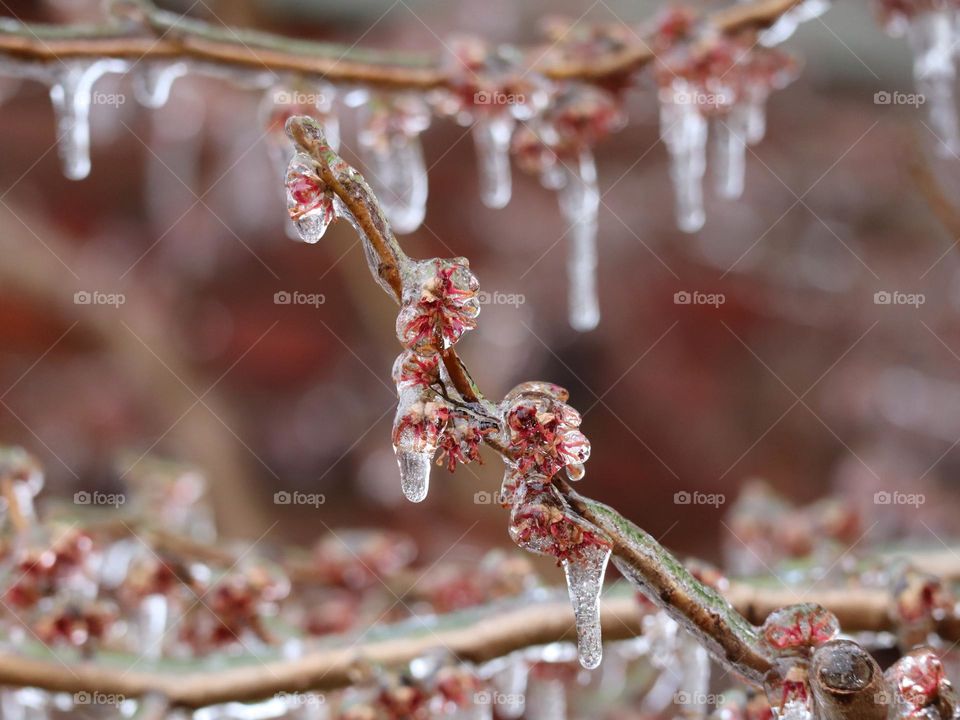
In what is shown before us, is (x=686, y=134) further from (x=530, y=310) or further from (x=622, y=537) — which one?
(x=530, y=310)

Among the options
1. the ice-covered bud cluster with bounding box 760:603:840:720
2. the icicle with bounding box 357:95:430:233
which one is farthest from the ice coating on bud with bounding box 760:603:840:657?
the icicle with bounding box 357:95:430:233

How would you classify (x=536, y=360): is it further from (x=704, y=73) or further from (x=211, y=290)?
(x=704, y=73)

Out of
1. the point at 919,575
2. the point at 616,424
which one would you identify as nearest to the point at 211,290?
the point at 616,424

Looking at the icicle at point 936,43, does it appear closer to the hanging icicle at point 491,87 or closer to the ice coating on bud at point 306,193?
the hanging icicle at point 491,87

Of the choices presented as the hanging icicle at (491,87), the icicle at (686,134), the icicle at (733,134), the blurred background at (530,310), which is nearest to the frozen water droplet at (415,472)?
the hanging icicle at (491,87)

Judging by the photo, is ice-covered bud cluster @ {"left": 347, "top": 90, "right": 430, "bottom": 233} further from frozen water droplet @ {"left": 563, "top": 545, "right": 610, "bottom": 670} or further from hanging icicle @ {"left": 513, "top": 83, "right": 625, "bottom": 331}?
frozen water droplet @ {"left": 563, "top": 545, "right": 610, "bottom": 670}
